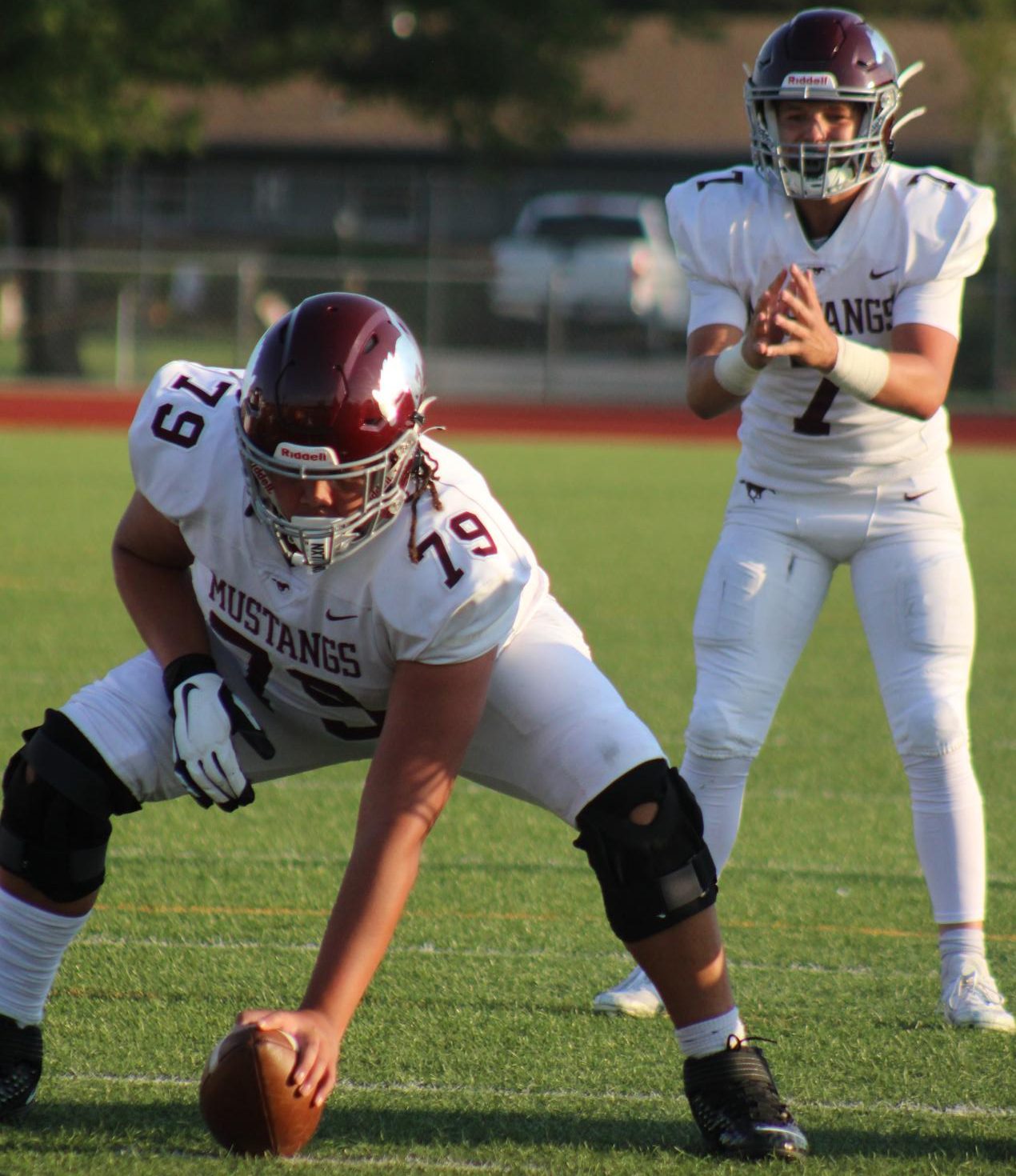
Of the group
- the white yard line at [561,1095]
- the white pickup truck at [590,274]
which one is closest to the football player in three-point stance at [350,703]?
the white yard line at [561,1095]

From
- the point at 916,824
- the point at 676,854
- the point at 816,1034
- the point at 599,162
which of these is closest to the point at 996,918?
the point at 916,824

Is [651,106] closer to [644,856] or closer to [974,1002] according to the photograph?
[974,1002]

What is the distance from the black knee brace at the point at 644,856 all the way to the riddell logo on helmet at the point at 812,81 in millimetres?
1535

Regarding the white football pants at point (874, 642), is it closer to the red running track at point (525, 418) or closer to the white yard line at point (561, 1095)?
the white yard line at point (561, 1095)

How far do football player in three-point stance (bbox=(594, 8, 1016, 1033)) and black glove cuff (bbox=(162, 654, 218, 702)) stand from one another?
1.17m

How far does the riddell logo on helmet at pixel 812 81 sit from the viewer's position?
3551 mm

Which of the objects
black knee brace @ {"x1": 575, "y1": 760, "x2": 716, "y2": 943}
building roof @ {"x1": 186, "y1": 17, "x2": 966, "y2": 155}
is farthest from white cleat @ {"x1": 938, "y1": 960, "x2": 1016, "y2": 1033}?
building roof @ {"x1": 186, "y1": 17, "x2": 966, "y2": 155}

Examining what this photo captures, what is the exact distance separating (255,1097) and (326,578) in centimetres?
81

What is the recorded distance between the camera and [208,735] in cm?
277

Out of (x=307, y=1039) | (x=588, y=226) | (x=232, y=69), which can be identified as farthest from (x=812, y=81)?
(x=588, y=226)

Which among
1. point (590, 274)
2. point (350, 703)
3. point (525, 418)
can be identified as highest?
point (350, 703)

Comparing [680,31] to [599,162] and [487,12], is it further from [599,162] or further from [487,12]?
[599,162]

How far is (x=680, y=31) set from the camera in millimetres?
25672

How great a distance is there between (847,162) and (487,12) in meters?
20.7
